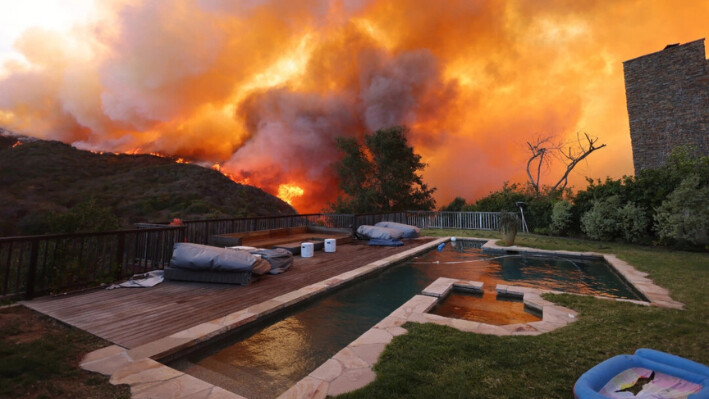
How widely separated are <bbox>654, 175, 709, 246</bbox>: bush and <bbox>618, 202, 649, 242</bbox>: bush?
3.79 ft

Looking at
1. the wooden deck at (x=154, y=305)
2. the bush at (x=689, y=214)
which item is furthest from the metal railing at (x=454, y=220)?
the wooden deck at (x=154, y=305)

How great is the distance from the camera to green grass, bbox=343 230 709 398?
2047 mm

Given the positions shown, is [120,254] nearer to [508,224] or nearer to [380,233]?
[380,233]

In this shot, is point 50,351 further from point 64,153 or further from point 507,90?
point 64,153

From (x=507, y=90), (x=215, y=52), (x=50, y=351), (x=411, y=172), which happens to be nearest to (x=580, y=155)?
(x=507, y=90)

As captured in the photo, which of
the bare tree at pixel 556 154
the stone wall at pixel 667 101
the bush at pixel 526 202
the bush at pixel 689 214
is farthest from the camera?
the bare tree at pixel 556 154

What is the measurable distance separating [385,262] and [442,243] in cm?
497

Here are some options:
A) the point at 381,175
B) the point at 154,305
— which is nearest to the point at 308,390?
the point at 154,305

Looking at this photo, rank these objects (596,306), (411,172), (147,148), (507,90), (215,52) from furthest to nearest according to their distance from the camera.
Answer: (147,148) → (411,172) → (507,90) → (215,52) → (596,306)

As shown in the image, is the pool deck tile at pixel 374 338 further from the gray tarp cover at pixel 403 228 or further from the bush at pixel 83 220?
the gray tarp cover at pixel 403 228

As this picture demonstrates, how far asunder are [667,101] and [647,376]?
22.4 metres

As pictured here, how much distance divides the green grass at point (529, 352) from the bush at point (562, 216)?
10276 mm

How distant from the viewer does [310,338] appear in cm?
324

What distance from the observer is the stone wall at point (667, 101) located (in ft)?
50.8
